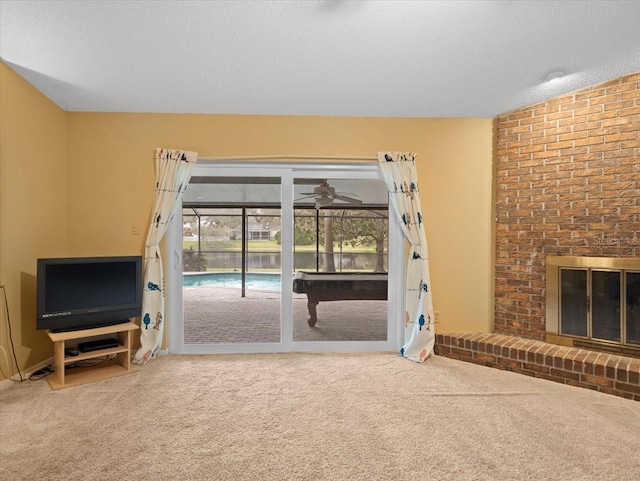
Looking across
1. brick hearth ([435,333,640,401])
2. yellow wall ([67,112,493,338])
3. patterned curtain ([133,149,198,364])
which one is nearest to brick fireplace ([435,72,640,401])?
brick hearth ([435,333,640,401])

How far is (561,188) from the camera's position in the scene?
326 cm

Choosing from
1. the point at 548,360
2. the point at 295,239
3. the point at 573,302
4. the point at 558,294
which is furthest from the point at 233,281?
the point at 573,302

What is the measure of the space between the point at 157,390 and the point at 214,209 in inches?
71.6

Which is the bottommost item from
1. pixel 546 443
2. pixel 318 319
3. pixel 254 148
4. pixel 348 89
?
pixel 546 443

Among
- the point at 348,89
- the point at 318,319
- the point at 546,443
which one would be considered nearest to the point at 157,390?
the point at 318,319

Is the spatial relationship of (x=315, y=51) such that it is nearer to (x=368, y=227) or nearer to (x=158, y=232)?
(x=368, y=227)

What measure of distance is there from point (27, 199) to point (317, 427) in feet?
9.55

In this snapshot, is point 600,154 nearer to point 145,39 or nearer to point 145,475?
point 145,39

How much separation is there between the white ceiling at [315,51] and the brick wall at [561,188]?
0.76ft

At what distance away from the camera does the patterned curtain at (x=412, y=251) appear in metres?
3.51

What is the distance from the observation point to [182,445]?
203 centimetres

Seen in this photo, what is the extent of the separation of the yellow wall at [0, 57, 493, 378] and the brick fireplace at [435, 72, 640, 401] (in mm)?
201

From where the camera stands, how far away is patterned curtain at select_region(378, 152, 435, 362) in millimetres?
3508

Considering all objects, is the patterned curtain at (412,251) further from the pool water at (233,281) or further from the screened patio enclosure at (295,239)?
the pool water at (233,281)
